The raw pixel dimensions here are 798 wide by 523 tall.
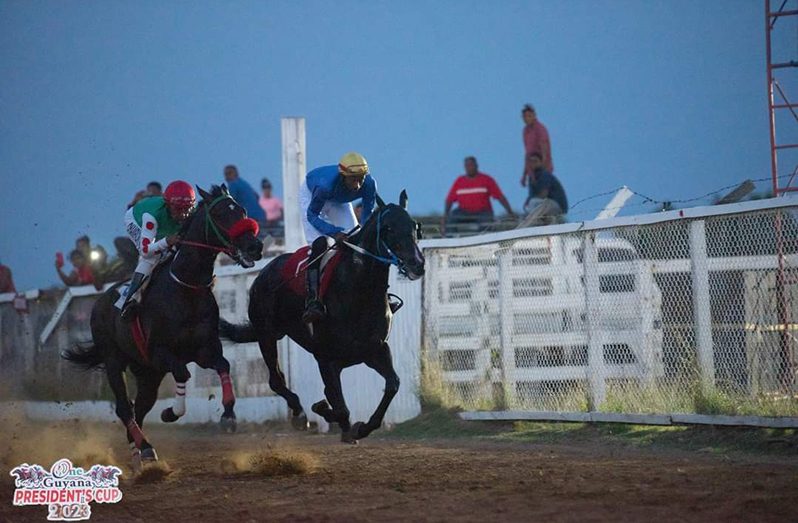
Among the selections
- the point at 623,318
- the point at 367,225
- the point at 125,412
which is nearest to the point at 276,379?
the point at 125,412

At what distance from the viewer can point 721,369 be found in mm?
10562

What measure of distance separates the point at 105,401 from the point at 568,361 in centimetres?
1041

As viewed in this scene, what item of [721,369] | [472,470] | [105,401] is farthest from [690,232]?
[105,401]

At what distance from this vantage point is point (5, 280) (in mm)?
23922

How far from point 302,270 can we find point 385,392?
160 cm

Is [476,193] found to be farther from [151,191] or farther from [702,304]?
[702,304]

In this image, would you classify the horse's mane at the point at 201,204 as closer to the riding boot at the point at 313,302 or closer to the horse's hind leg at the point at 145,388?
the riding boot at the point at 313,302

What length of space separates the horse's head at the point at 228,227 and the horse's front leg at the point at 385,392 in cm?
139

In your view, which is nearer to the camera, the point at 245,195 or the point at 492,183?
the point at 492,183

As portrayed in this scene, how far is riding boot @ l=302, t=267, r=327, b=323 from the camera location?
10500 mm

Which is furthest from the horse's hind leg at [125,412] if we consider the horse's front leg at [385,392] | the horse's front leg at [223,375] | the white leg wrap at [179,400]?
the horse's front leg at [385,392]

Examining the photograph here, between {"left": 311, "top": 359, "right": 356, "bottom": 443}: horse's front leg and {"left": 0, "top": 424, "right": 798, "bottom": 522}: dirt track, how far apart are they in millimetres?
362

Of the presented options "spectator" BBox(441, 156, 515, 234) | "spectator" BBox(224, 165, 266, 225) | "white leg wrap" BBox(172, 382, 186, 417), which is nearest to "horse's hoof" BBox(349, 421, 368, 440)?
"white leg wrap" BBox(172, 382, 186, 417)

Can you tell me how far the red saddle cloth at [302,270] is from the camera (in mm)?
10711
